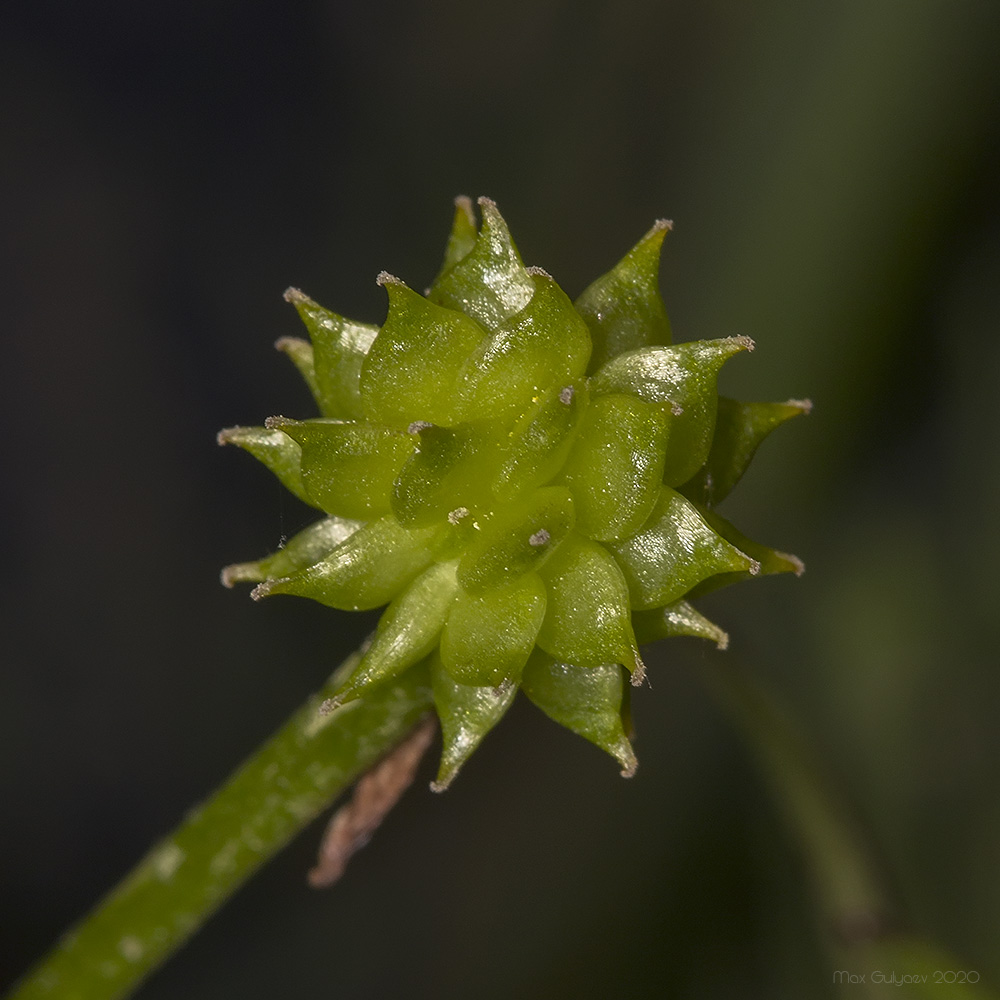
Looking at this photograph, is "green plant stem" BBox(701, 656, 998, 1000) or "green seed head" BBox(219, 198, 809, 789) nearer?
"green seed head" BBox(219, 198, 809, 789)

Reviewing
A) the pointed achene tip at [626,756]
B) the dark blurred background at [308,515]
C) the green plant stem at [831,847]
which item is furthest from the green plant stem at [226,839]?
the dark blurred background at [308,515]

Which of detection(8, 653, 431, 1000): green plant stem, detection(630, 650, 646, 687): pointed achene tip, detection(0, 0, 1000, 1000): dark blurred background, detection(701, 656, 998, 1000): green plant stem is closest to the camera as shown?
detection(630, 650, 646, 687): pointed achene tip

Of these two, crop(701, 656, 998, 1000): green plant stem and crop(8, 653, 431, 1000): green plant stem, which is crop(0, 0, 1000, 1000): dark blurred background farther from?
crop(8, 653, 431, 1000): green plant stem

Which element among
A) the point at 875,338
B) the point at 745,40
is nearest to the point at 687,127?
the point at 745,40

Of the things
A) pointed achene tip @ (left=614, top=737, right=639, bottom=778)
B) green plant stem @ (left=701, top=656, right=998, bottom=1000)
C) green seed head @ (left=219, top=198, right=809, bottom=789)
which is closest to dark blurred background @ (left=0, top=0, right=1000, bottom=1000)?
green plant stem @ (left=701, top=656, right=998, bottom=1000)

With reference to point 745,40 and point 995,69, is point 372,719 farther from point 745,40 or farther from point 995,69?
point 745,40

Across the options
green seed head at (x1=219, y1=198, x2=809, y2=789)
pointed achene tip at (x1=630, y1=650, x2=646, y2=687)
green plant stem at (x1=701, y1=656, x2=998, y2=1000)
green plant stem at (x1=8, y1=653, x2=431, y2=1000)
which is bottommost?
green plant stem at (x1=701, y1=656, x2=998, y2=1000)

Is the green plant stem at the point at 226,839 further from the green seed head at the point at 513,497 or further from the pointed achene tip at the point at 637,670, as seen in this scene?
the pointed achene tip at the point at 637,670
